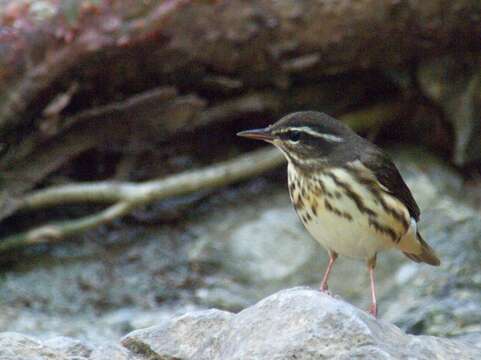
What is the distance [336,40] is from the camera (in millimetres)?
8117

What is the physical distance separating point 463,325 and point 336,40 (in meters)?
2.58

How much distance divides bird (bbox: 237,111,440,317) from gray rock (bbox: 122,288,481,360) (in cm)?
99

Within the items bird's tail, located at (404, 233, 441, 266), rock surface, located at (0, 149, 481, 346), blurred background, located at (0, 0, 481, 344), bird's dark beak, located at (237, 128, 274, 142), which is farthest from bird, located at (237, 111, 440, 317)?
blurred background, located at (0, 0, 481, 344)

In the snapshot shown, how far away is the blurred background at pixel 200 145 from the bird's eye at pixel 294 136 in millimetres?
1798

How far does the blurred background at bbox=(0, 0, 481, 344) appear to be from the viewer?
745 cm

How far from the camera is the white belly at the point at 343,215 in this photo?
5391 mm

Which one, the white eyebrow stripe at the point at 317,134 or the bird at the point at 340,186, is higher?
the white eyebrow stripe at the point at 317,134

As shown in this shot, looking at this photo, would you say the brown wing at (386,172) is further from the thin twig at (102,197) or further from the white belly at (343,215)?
the thin twig at (102,197)

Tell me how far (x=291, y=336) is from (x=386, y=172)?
181 cm

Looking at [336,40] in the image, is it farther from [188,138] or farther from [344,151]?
[344,151]

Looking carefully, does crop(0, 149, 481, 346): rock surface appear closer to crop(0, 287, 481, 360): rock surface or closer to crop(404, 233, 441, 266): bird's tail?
crop(404, 233, 441, 266): bird's tail

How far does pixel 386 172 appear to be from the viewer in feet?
18.5

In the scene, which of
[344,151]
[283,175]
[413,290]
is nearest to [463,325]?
[413,290]

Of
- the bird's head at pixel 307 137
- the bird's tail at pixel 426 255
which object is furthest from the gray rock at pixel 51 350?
the bird's tail at pixel 426 255
